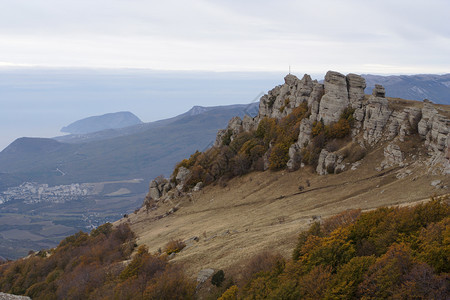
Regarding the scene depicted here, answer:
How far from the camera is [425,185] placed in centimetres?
3191

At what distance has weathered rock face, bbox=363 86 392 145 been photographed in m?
45.0

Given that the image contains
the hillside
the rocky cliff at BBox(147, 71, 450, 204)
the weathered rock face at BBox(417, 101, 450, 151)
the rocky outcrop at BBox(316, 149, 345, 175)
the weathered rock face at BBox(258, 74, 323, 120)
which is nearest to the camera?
the hillside

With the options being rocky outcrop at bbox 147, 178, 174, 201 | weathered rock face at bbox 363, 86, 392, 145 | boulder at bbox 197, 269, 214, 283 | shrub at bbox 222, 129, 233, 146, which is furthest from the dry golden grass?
shrub at bbox 222, 129, 233, 146

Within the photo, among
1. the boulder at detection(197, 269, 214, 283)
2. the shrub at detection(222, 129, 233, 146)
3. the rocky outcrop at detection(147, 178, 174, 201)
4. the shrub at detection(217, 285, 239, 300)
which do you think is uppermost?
the shrub at detection(222, 129, 233, 146)

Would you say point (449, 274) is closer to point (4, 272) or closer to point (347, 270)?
point (347, 270)

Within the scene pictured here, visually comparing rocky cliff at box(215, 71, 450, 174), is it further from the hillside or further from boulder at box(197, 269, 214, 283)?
boulder at box(197, 269, 214, 283)

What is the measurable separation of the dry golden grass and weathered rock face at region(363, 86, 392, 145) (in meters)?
2.76

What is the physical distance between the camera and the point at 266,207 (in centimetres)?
4291

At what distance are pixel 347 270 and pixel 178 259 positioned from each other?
17.0m

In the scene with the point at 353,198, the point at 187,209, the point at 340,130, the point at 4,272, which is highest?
the point at 340,130

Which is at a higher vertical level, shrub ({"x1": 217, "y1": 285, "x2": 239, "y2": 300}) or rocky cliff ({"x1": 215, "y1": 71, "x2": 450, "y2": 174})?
rocky cliff ({"x1": 215, "y1": 71, "x2": 450, "y2": 174})

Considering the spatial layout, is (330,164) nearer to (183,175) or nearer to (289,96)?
(289,96)

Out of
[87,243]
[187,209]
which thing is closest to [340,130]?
[187,209]

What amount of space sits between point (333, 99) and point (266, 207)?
72.3 ft
